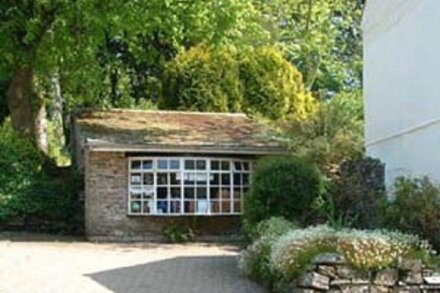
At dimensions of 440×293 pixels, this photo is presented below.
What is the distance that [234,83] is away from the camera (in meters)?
30.7

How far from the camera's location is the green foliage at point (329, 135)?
23.5 meters

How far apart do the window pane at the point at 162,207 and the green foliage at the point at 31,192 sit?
276 cm

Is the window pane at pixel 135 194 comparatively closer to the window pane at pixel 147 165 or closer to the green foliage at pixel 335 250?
the window pane at pixel 147 165

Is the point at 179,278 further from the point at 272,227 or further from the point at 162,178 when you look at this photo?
the point at 162,178

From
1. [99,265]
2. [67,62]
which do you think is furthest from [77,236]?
[99,265]

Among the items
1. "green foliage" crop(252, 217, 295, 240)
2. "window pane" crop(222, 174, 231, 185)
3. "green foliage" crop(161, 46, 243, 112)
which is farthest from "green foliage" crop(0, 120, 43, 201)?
"green foliage" crop(252, 217, 295, 240)

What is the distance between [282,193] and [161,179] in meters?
6.34

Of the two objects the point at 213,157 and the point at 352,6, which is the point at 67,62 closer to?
the point at 213,157

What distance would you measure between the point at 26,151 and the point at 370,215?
12.2 m

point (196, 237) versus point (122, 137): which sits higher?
point (122, 137)

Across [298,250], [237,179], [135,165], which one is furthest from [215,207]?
[298,250]

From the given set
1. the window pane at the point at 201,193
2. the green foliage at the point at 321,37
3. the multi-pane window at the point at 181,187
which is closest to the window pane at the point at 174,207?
the multi-pane window at the point at 181,187

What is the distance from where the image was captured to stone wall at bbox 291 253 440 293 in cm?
1141

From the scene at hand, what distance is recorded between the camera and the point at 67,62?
25.9 m
